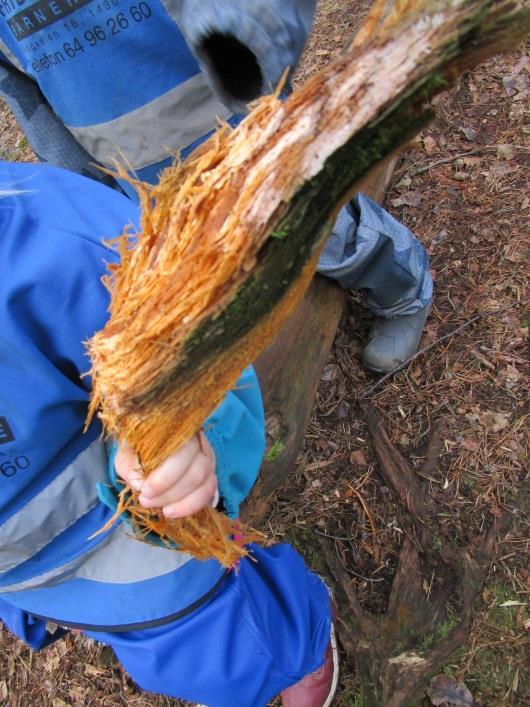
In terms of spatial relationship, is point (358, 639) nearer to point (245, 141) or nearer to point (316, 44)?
point (245, 141)

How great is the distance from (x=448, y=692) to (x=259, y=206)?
7.31ft

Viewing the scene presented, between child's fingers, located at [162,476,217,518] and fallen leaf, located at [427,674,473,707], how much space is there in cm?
159

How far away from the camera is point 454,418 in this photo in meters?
2.59

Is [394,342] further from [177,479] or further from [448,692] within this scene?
[177,479]

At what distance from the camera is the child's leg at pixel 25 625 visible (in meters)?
1.89

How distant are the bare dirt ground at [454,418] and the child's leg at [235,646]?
65 cm

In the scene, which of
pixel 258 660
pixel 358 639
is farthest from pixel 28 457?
pixel 358 639

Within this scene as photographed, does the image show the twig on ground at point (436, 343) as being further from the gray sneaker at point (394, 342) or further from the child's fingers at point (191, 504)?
the child's fingers at point (191, 504)

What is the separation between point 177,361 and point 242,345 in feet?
0.40

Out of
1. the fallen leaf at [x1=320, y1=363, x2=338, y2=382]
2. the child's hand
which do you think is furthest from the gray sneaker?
the child's hand

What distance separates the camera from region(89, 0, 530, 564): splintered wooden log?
2.28 feet

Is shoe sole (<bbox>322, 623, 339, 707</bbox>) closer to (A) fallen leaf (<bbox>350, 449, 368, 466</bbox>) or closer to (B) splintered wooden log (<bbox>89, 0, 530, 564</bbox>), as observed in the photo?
(A) fallen leaf (<bbox>350, 449, 368, 466</bbox>)

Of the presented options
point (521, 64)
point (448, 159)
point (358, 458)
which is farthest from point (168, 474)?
point (521, 64)

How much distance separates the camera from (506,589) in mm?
2248
